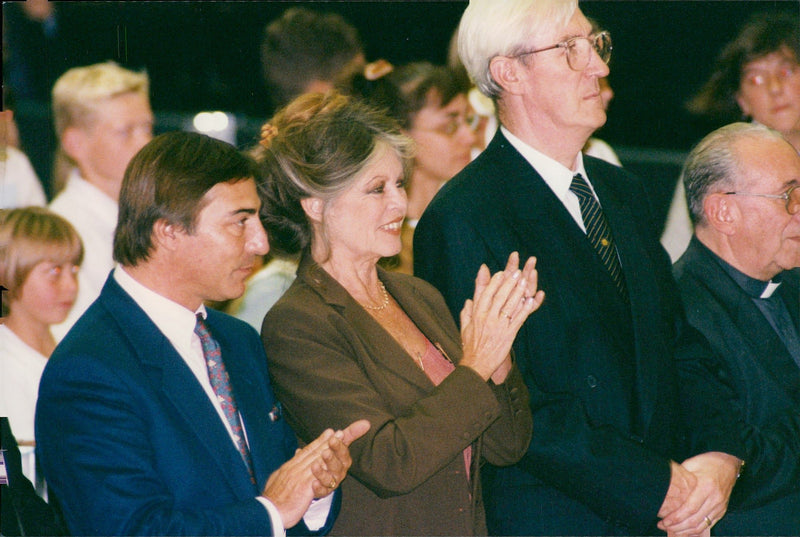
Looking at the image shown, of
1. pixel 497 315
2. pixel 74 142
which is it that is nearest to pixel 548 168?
pixel 497 315

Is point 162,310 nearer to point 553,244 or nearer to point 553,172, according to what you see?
point 553,244

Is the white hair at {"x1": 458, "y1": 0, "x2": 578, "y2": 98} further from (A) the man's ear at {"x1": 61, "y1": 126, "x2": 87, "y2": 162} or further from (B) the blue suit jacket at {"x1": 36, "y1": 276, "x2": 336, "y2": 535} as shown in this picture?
(A) the man's ear at {"x1": 61, "y1": 126, "x2": 87, "y2": 162}

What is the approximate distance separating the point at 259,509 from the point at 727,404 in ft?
4.60

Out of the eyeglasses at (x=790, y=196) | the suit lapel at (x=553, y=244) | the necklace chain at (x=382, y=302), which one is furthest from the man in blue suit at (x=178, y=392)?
the eyeglasses at (x=790, y=196)

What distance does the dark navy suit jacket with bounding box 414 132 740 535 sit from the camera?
2344 mm

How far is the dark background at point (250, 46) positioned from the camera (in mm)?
3113

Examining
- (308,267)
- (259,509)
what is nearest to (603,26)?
(308,267)

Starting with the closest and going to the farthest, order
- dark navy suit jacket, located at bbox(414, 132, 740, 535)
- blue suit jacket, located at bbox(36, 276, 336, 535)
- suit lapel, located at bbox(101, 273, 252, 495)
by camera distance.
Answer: blue suit jacket, located at bbox(36, 276, 336, 535) → suit lapel, located at bbox(101, 273, 252, 495) → dark navy suit jacket, located at bbox(414, 132, 740, 535)

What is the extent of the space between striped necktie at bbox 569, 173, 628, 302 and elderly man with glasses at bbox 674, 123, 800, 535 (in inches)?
15.9

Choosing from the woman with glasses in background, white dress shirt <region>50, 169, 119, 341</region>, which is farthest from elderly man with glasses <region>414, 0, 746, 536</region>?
white dress shirt <region>50, 169, 119, 341</region>

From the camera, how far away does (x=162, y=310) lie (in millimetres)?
2115

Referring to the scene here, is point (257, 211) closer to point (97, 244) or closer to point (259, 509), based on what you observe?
point (259, 509)

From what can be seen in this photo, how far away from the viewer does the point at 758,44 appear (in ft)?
11.8

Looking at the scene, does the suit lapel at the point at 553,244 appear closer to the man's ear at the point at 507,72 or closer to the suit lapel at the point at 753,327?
the man's ear at the point at 507,72
